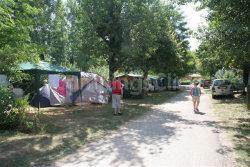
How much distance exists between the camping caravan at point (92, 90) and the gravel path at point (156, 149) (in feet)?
36.7

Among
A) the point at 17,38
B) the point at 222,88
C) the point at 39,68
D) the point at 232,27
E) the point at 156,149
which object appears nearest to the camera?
the point at 156,149

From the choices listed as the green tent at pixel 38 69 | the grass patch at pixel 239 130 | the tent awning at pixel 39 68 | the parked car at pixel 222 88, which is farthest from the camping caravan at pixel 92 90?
the parked car at pixel 222 88

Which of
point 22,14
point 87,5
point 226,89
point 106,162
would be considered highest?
point 87,5

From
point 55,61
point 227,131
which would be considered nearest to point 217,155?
point 227,131

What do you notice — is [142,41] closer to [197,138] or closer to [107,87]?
[107,87]

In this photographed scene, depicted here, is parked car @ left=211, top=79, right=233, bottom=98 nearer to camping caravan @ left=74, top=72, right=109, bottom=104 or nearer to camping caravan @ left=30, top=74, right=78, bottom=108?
camping caravan @ left=74, top=72, right=109, bottom=104

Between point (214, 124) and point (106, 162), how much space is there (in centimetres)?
808

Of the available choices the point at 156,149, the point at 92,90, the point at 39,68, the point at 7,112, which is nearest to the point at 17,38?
the point at 7,112

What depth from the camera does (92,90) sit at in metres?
26.8

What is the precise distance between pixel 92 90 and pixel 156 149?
1664 centimetres

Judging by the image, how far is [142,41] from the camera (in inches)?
1065

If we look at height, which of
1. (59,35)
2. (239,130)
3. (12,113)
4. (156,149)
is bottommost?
(156,149)

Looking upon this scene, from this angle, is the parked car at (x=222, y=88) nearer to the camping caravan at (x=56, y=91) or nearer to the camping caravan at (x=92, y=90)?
the camping caravan at (x=92, y=90)

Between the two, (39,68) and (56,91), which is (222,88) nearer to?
(56,91)
